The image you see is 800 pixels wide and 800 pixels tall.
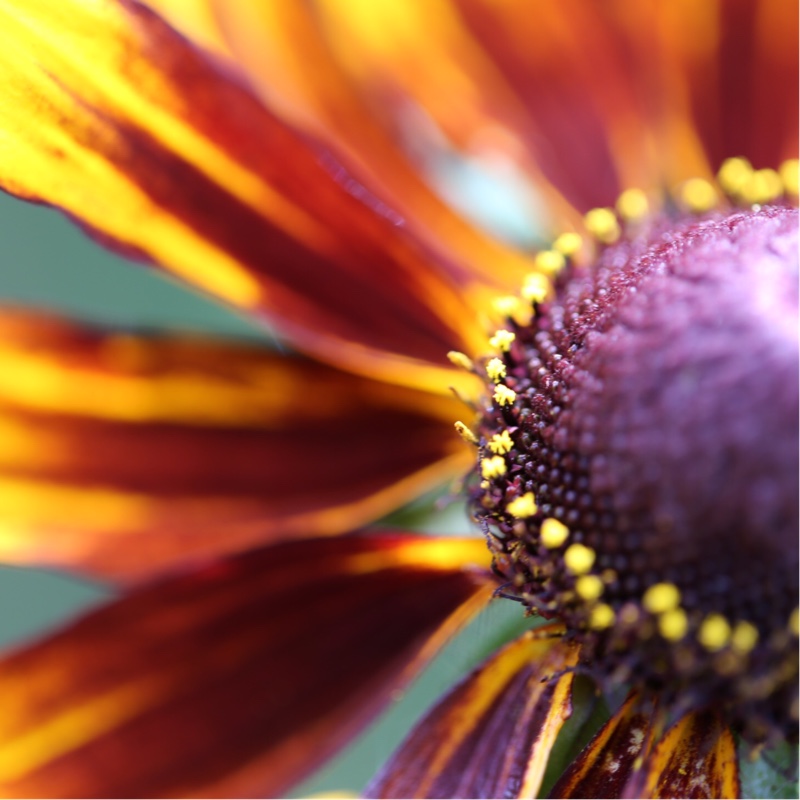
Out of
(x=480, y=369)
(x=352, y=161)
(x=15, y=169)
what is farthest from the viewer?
(x=352, y=161)

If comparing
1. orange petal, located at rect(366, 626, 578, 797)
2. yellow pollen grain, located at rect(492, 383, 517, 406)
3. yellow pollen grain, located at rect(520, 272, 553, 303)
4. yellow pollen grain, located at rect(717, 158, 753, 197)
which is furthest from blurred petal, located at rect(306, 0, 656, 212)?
orange petal, located at rect(366, 626, 578, 797)

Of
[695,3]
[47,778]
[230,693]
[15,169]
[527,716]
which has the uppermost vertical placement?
[695,3]

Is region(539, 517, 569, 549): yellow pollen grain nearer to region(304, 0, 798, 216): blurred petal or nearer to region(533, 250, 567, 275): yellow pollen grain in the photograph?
region(533, 250, 567, 275): yellow pollen grain

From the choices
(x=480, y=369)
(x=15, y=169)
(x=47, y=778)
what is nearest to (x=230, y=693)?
(x=47, y=778)

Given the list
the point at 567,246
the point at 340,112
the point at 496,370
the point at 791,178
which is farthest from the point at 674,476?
the point at 340,112

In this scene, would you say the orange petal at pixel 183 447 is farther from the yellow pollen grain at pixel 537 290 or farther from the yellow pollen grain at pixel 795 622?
the yellow pollen grain at pixel 795 622

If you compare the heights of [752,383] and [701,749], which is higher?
[752,383]

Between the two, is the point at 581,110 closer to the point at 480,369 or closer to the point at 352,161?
the point at 352,161
